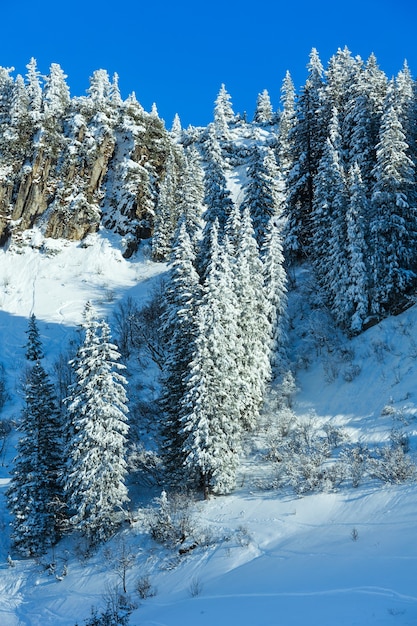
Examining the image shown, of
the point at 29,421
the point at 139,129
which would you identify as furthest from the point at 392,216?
the point at 139,129

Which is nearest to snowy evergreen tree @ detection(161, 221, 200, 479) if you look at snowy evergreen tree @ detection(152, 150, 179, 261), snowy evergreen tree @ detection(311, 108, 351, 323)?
snowy evergreen tree @ detection(311, 108, 351, 323)

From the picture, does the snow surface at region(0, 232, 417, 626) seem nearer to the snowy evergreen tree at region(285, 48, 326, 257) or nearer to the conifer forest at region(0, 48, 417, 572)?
the conifer forest at region(0, 48, 417, 572)

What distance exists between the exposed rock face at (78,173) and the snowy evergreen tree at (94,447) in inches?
1397

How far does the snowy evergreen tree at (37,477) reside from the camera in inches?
953

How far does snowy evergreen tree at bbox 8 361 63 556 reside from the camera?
24.2 metres

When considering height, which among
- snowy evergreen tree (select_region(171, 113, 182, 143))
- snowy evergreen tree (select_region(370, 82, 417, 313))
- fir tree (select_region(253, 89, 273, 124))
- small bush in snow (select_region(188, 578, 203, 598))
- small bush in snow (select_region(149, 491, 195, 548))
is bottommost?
small bush in snow (select_region(188, 578, 203, 598))

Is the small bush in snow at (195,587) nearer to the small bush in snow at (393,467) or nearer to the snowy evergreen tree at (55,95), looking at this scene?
the small bush in snow at (393,467)

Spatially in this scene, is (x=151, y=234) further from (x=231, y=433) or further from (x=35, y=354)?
(x=231, y=433)

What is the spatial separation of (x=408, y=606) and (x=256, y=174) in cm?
3512

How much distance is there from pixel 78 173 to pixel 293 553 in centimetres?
5598

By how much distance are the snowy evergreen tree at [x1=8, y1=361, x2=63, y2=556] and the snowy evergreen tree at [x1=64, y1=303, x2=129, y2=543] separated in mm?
1413

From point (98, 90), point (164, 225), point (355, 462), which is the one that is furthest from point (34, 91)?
point (355, 462)

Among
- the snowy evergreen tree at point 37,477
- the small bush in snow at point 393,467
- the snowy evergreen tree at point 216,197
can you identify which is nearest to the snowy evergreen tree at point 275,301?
the snowy evergreen tree at point 216,197

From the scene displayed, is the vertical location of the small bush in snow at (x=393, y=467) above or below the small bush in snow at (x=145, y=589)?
above
